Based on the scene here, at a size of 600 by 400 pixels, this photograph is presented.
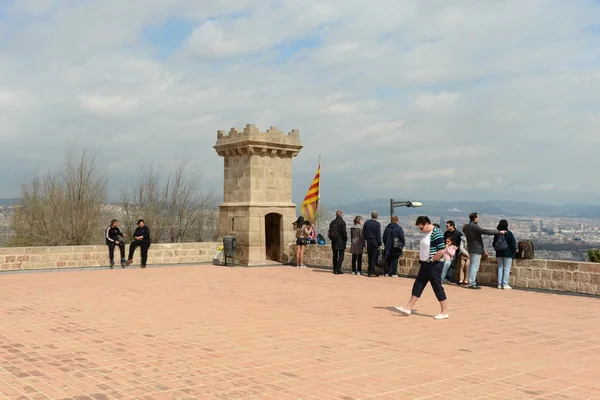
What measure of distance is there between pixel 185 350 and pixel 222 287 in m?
6.42

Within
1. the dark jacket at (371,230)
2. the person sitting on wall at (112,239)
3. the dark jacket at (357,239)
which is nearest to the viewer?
the dark jacket at (371,230)

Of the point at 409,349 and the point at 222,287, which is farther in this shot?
the point at 222,287

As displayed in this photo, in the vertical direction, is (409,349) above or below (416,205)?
below

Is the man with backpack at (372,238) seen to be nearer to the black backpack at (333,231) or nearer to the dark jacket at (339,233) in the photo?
the dark jacket at (339,233)

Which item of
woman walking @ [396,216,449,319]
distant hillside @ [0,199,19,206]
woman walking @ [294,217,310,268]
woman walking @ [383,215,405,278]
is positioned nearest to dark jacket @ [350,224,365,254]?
woman walking @ [383,215,405,278]

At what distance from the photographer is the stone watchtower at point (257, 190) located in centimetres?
A: 1895

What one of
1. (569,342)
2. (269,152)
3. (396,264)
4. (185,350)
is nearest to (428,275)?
(569,342)

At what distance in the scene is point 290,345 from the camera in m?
6.95

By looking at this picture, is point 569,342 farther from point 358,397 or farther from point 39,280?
point 39,280

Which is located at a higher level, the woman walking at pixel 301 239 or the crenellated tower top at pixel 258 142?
the crenellated tower top at pixel 258 142

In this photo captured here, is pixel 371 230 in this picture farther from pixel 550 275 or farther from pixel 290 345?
pixel 290 345

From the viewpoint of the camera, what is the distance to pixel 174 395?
491cm

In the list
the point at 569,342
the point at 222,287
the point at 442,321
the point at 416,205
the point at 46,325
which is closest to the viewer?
the point at 569,342

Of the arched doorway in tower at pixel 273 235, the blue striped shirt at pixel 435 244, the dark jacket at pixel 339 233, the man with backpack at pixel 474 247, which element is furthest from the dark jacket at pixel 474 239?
the arched doorway in tower at pixel 273 235
